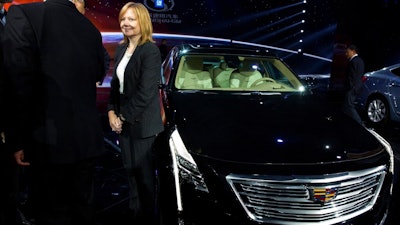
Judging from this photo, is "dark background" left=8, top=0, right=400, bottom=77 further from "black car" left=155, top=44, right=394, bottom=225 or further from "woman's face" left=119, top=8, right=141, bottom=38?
"black car" left=155, top=44, right=394, bottom=225

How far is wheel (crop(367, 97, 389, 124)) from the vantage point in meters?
7.23

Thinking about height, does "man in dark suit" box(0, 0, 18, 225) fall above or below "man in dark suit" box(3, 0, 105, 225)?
below

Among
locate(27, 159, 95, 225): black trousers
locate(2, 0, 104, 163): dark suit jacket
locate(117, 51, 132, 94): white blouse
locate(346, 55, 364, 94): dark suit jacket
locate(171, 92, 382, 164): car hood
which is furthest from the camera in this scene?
locate(346, 55, 364, 94): dark suit jacket

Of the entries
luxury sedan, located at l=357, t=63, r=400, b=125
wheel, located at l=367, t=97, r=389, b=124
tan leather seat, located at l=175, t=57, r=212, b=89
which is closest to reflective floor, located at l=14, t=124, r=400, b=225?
tan leather seat, located at l=175, t=57, r=212, b=89

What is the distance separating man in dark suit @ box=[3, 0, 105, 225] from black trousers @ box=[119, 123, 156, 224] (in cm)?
84

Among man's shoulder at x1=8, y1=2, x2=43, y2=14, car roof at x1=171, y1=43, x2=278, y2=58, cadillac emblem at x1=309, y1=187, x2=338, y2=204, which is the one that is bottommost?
cadillac emblem at x1=309, y1=187, x2=338, y2=204

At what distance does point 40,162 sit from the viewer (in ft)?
6.44

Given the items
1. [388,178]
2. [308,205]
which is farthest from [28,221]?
[388,178]

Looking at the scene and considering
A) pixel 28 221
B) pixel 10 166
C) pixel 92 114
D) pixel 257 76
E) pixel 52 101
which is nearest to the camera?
pixel 52 101

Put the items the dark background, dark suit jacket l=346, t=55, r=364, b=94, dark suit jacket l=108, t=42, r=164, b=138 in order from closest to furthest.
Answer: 1. dark suit jacket l=108, t=42, r=164, b=138
2. dark suit jacket l=346, t=55, r=364, b=94
3. the dark background

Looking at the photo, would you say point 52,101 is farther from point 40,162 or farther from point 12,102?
point 40,162

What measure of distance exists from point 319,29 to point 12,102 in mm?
15610

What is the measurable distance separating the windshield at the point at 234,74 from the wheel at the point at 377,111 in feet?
13.9

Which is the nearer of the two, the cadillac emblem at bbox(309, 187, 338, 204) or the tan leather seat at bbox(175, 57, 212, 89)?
the cadillac emblem at bbox(309, 187, 338, 204)
